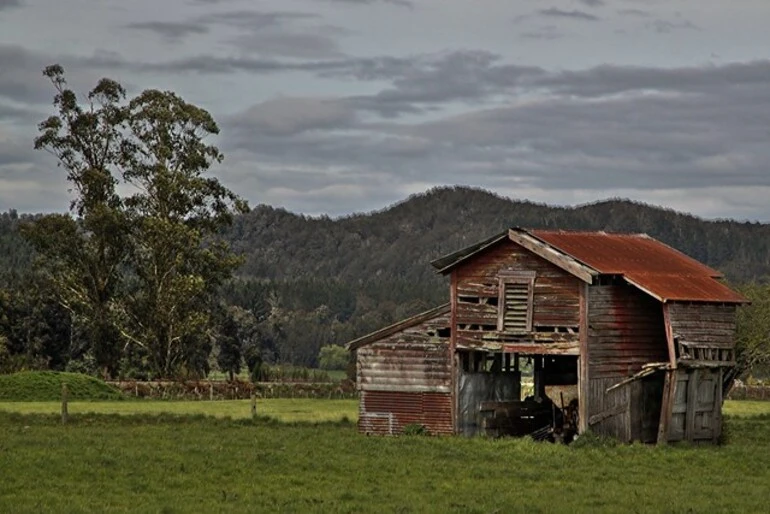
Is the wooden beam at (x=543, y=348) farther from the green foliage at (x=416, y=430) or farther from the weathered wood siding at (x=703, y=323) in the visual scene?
the green foliage at (x=416, y=430)

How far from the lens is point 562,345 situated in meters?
47.2

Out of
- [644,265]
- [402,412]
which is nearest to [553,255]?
[644,265]

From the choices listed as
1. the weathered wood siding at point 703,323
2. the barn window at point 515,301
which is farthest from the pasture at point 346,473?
the barn window at point 515,301

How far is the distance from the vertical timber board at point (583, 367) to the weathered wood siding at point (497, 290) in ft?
0.89

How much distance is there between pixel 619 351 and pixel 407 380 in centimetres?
753

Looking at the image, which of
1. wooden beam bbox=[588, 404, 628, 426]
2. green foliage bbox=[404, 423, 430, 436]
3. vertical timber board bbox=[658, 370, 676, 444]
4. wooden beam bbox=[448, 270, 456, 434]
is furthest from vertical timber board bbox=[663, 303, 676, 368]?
green foliage bbox=[404, 423, 430, 436]

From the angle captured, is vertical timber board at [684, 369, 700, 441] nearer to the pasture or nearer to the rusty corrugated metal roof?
the pasture

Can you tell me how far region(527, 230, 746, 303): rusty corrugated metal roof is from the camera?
47250mm

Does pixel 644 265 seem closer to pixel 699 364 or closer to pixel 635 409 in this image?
pixel 699 364

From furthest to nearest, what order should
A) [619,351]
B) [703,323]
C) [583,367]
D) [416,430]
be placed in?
[416,430] → [703,323] → [619,351] → [583,367]

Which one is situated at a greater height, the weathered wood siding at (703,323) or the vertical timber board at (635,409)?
the weathered wood siding at (703,323)

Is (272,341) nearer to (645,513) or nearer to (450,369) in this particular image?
(450,369)

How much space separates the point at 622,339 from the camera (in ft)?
157

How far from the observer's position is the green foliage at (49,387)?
68500mm
